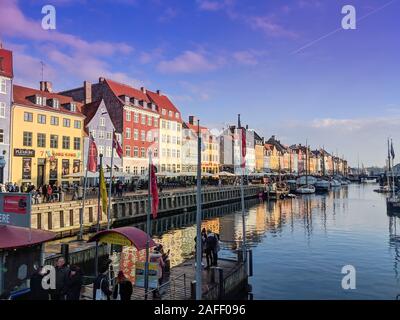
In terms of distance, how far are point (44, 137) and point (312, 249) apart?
36515 millimetres

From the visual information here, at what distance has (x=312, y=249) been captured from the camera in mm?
31312

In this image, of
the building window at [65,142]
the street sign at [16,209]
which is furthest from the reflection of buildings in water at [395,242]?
the building window at [65,142]

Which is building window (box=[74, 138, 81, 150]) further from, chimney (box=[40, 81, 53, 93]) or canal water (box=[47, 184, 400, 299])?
canal water (box=[47, 184, 400, 299])

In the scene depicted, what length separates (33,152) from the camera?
48.3 meters

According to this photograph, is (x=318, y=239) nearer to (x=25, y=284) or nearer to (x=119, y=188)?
(x=119, y=188)

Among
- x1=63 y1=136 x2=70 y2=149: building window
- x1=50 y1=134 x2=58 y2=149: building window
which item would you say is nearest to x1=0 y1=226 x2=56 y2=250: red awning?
x1=50 y1=134 x2=58 y2=149: building window

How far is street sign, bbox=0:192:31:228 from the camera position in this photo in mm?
11727

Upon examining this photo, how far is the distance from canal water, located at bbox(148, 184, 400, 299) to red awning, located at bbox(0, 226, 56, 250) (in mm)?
11748

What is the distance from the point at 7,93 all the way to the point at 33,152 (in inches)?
300

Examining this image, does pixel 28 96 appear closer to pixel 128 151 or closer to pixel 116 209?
pixel 116 209

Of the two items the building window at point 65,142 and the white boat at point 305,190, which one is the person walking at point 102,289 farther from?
the white boat at point 305,190
